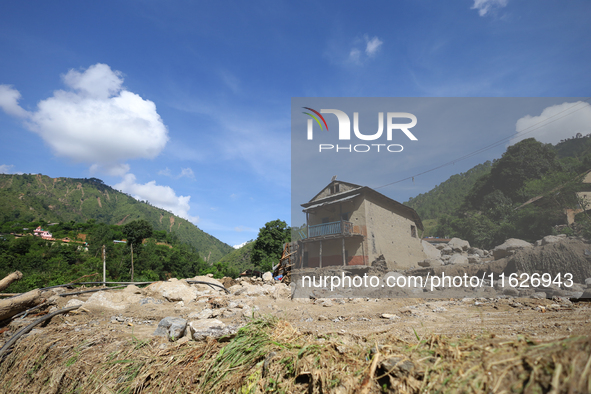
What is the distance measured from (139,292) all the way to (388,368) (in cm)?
817

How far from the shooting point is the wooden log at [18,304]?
399 centimetres

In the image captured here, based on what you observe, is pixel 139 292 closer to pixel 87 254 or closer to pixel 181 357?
pixel 181 357

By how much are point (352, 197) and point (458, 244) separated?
164 inches

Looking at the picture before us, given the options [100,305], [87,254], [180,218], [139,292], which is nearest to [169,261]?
[87,254]

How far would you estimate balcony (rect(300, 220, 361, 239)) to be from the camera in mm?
10117

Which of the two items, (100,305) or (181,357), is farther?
(100,305)

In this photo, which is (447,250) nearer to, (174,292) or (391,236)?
(391,236)

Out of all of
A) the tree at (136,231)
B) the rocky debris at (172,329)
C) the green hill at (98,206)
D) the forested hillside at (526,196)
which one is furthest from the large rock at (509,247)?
the green hill at (98,206)

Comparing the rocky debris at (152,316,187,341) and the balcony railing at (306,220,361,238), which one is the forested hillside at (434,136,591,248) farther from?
the rocky debris at (152,316,187,341)

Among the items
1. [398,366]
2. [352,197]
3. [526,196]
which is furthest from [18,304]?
[526,196]

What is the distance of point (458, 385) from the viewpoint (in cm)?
110

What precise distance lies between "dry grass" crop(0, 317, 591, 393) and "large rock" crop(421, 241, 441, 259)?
32.5 ft

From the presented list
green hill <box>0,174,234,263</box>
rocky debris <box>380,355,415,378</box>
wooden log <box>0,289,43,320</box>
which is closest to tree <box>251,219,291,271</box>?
wooden log <box>0,289,43,320</box>

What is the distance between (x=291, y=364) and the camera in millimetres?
1767
